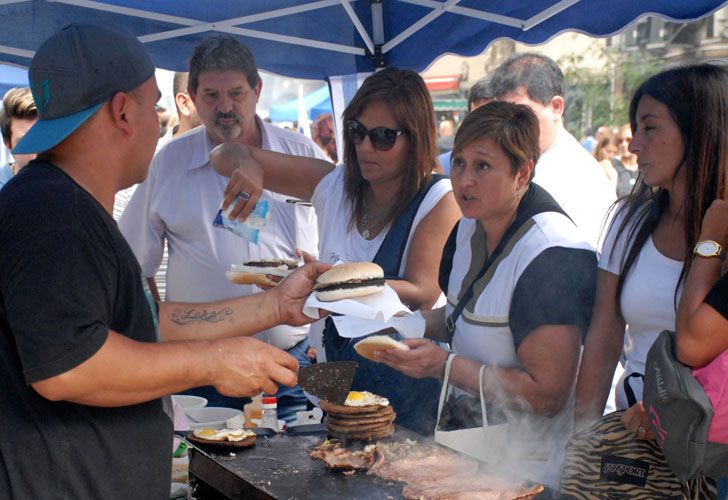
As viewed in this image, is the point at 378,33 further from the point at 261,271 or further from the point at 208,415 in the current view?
the point at 208,415

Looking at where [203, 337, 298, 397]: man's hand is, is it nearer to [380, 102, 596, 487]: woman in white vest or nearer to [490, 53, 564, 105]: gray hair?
[380, 102, 596, 487]: woman in white vest

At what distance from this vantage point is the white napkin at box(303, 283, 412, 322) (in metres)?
2.85

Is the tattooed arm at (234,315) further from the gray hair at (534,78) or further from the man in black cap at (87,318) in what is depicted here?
the gray hair at (534,78)

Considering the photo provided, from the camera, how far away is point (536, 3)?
418cm

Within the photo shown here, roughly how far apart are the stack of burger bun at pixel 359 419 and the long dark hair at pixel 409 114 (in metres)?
0.95

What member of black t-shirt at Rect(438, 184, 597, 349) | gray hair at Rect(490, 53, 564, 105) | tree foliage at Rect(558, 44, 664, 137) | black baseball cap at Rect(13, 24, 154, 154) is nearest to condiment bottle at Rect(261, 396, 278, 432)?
black t-shirt at Rect(438, 184, 597, 349)

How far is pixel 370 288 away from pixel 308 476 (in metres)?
0.76

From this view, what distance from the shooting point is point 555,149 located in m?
4.56

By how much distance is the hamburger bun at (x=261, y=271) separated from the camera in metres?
3.67

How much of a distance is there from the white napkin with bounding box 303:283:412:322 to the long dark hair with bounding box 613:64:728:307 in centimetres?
82

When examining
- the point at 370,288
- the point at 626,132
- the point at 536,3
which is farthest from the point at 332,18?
the point at 626,132

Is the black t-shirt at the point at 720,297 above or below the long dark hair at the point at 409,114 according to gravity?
below

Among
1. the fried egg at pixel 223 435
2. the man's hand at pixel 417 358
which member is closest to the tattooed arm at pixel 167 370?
the fried egg at pixel 223 435

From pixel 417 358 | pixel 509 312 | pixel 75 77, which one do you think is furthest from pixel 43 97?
pixel 509 312
